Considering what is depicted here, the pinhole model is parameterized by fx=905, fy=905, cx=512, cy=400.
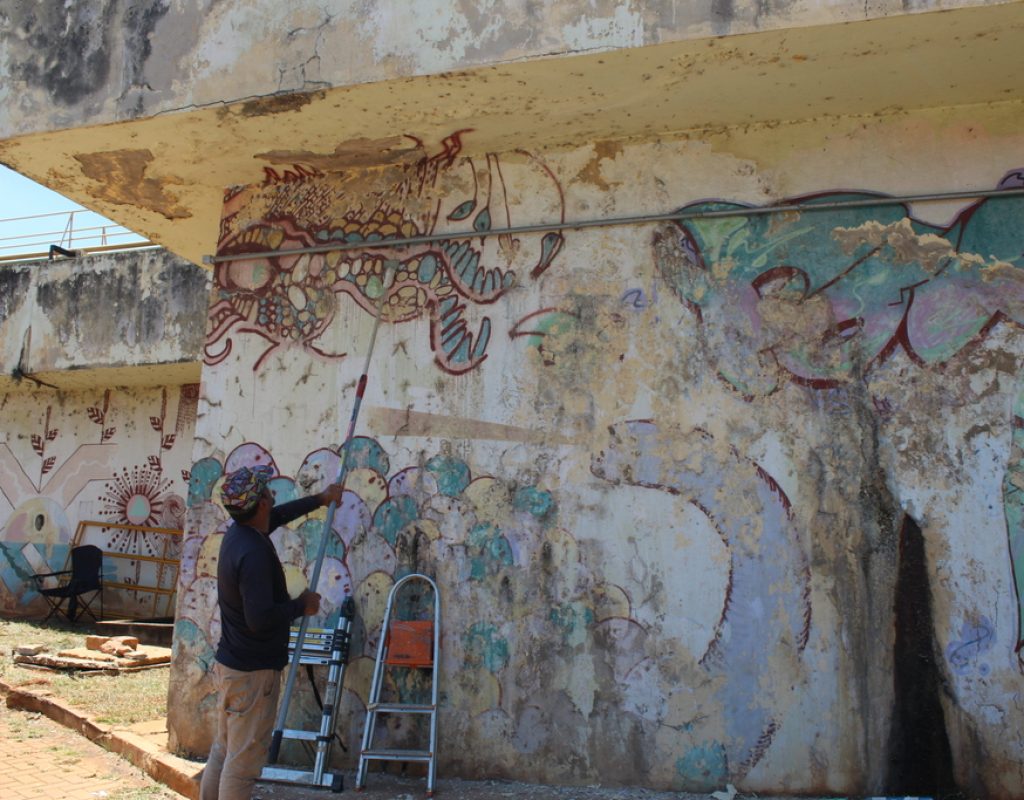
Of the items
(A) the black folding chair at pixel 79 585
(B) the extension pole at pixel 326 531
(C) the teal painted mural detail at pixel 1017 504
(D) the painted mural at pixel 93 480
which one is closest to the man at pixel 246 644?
(B) the extension pole at pixel 326 531

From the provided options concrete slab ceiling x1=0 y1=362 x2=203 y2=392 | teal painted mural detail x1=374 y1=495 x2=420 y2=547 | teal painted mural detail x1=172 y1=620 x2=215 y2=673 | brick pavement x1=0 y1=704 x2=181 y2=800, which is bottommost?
brick pavement x1=0 y1=704 x2=181 y2=800

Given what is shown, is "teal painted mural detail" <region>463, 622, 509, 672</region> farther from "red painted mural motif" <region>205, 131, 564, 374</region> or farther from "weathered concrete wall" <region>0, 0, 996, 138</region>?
"weathered concrete wall" <region>0, 0, 996, 138</region>

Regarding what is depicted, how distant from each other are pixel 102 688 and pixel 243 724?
14.2 ft

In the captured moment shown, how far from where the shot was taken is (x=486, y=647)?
16.2ft

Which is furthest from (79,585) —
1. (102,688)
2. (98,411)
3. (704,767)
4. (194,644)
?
(704,767)

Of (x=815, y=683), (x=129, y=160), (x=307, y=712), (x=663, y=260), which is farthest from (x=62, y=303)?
(x=815, y=683)

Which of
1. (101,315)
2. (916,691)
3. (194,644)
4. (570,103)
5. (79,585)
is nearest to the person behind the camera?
(916,691)

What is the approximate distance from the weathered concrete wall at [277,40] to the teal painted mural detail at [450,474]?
2.09 metres

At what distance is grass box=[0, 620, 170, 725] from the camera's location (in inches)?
257

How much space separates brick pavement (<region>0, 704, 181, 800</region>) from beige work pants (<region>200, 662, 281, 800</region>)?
1.26m

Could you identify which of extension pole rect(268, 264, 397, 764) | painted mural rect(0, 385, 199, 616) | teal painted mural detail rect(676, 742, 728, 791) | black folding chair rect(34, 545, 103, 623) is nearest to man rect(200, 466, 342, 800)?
extension pole rect(268, 264, 397, 764)

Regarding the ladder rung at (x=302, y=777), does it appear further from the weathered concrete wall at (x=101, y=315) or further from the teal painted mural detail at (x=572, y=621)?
the weathered concrete wall at (x=101, y=315)

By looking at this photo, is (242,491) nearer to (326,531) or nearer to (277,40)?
(326,531)

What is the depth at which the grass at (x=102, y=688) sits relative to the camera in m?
6.53
